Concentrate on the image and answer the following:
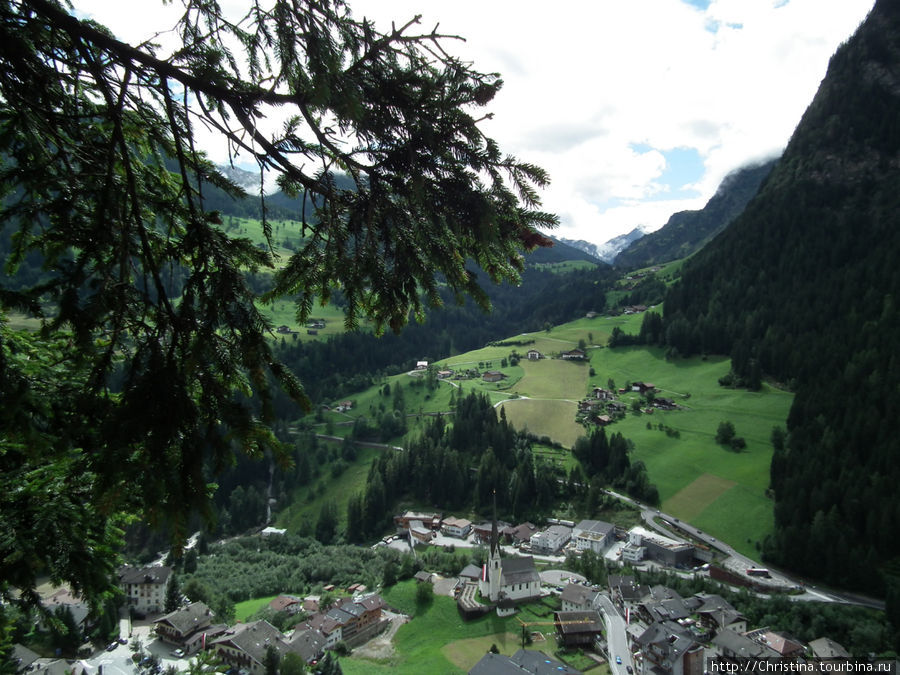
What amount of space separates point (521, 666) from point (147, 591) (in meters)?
33.9

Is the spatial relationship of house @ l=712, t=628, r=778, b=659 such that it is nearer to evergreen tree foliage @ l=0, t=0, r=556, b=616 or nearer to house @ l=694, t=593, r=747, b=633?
house @ l=694, t=593, r=747, b=633

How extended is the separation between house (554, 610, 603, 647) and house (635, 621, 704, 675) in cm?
302

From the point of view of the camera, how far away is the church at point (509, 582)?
1442 inches

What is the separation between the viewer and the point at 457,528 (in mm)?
60969

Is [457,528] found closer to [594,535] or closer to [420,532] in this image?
[420,532]

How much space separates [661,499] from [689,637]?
30236 mm

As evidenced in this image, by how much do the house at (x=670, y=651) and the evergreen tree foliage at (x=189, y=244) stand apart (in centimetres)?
3469

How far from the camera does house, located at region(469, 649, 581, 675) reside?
85.0 feet

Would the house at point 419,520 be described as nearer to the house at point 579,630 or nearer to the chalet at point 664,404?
the house at point 579,630

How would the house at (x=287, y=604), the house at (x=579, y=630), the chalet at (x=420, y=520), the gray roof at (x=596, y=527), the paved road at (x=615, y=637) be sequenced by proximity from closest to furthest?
1. the paved road at (x=615, y=637)
2. the house at (x=579, y=630)
3. the house at (x=287, y=604)
4. the gray roof at (x=596, y=527)
5. the chalet at (x=420, y=520)

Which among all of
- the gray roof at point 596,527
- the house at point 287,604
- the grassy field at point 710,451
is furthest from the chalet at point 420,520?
the grassy field at point 710,451

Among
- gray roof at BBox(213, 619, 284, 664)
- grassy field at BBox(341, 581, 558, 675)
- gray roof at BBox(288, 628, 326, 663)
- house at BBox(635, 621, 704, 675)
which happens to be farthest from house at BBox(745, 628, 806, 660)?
gray roof at BBox(213, 619, 284, 664)

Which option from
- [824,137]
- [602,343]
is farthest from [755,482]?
[824,137]

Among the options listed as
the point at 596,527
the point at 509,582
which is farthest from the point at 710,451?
the point at 509,582
